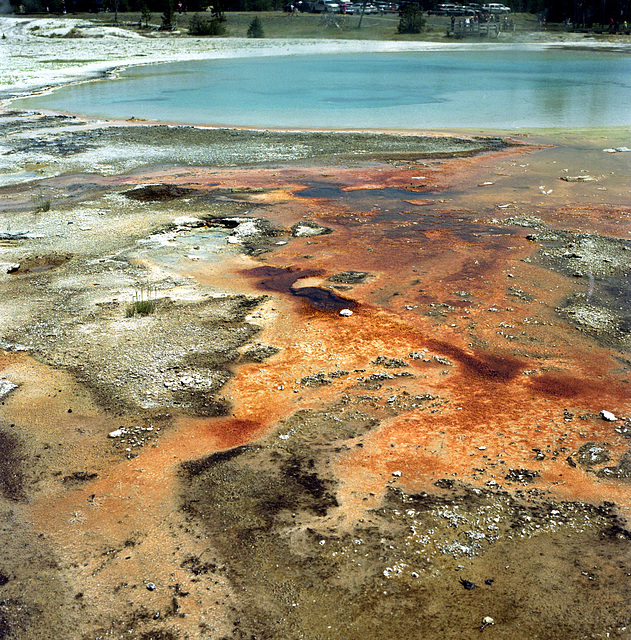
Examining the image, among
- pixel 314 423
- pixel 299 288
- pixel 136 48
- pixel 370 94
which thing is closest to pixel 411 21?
pixel 136 48

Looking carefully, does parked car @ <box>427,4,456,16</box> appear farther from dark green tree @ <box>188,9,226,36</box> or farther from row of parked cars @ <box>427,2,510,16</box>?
dark green tree @ <box>188,9,226,36</box>

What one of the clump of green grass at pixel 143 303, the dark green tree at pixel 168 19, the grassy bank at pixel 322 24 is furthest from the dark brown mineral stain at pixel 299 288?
the dark green tree at pixel 168 19

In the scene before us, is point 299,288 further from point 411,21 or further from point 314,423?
point 411,21

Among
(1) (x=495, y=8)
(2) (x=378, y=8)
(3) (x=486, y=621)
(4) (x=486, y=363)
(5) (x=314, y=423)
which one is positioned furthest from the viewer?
(2) (x=378, y=8)

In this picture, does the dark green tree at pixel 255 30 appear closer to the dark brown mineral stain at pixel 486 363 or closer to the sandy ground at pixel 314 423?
the sandy ground at pixel 314 423

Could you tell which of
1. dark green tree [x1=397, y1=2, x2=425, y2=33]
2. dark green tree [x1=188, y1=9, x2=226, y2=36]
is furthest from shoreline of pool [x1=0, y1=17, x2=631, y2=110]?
dark green tree [x1=397, y1=2, x2=425, y2=33]

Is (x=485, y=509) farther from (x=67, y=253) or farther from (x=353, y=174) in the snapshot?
(x=353, y=174)
